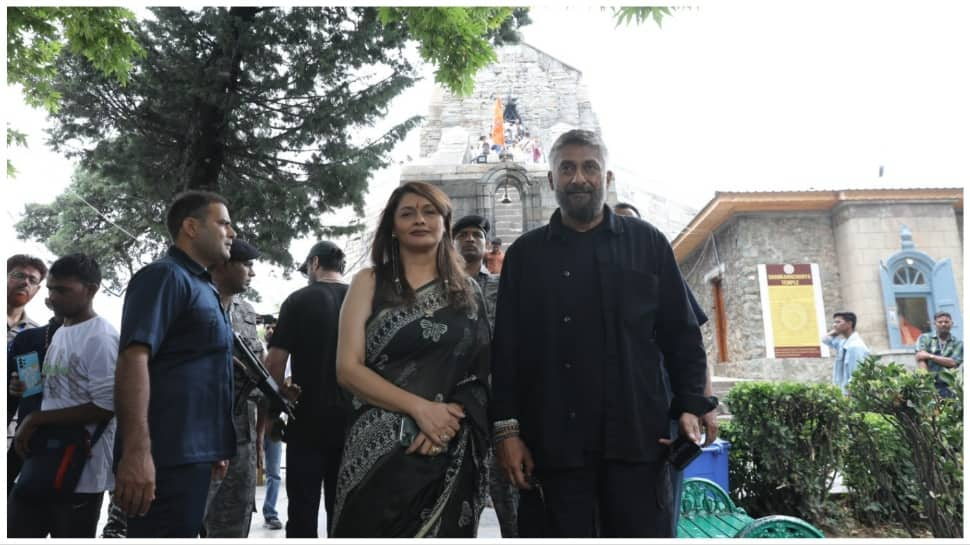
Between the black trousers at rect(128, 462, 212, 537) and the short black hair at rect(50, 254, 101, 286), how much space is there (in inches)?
48.3

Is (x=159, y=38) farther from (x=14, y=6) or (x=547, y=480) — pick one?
(x=547, y=480)

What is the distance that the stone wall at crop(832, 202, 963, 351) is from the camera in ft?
42.9

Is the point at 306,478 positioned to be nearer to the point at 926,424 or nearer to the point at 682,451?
the point at 682,451

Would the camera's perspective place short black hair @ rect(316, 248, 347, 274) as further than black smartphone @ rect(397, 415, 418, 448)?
Yes

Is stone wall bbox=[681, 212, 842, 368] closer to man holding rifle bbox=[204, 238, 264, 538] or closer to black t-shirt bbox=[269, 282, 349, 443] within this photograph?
black t-shirt bbox=[269, 282, 349, 443]

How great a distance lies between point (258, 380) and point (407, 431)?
49.3 inches

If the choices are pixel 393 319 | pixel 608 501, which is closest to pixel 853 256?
pixel 608 501

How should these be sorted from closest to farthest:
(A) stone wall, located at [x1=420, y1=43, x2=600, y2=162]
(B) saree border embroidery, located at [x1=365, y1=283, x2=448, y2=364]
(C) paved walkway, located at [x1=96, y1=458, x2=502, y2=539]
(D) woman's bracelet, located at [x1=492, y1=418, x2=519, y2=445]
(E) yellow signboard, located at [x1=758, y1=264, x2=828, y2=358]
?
(B) saree border embroidery, located at [x1=365, y1=283, x2=448, y2=364], (D) woman's bracelet, located at [x1=492, y1=418, x2=519, y2=445], (C) paved walkway, located at [x1=96, y1=458, x2=502, y2=539], (E) yellow signboard, located at [x1=758, y1=264, x2=828, y2=358], (A) stone wall, located at [x1=420, y1=43, x2=600, y2=162]

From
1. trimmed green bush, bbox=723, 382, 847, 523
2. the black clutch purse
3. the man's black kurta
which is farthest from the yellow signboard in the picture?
→ the black clutch purse

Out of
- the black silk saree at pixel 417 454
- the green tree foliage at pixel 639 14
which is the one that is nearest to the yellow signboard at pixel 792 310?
the green tree foliage at pixel 639 14

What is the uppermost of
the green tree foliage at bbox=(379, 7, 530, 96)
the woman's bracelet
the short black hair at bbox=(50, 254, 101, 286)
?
the green tree foliage at bbox=(379, 7, 530, 96)

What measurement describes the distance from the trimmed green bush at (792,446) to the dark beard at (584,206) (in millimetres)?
3055

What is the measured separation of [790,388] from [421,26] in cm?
373

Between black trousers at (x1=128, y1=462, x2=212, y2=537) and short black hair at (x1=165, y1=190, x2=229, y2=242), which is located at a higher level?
short black hair at (x1=165, y1=190, x2=229, y2=242)
